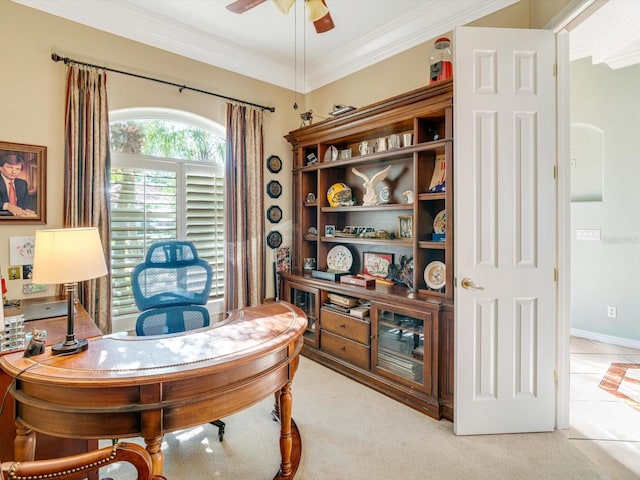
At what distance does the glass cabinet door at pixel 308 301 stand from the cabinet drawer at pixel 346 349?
0.47ft

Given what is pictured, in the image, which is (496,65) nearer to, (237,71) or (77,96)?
(237,71)

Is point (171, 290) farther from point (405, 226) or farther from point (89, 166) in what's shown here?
point (405, 226)

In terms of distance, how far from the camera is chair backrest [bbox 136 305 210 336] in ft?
6.72

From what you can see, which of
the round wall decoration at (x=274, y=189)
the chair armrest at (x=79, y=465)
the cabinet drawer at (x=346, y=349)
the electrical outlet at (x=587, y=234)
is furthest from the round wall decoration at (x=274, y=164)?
the electrical outlet at (x=587, y=234)

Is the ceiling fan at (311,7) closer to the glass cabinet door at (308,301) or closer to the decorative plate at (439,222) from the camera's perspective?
the decorative plate at (439,222)

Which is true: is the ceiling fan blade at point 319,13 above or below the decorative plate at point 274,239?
above

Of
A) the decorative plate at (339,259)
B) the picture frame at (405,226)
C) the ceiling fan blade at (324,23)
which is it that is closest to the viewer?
the ceiling fan blade at (324,23)

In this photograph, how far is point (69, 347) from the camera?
1434 millimetres

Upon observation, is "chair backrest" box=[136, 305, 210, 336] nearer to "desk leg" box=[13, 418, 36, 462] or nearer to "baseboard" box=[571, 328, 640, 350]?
"desk leg" box=[13, 418, 36, 462]

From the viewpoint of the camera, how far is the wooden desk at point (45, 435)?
150cm

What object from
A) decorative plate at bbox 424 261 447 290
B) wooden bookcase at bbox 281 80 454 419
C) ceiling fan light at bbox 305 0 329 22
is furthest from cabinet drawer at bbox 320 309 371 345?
ceiling fan light at bbox 305 0 329 22

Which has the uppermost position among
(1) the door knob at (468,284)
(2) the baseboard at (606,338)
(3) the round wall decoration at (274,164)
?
(3) the round wall decoration at (274,164)

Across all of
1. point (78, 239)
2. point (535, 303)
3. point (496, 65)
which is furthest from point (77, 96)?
point (535, 303)

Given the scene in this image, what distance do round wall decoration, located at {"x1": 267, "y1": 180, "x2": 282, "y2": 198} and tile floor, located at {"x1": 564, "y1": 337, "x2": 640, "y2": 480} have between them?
3218mm
